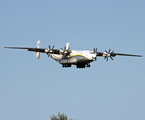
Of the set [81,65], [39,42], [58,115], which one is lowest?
[58,115]

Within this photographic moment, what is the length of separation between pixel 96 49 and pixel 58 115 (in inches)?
659

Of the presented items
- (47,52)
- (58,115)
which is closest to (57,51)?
(47,52)

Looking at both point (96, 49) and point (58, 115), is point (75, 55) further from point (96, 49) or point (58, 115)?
point (58, 115)

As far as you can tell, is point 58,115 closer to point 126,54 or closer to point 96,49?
point 96,49

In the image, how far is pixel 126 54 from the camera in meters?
74.0

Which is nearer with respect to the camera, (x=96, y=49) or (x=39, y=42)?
(x=96, y=49)

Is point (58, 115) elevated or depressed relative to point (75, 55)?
depressed

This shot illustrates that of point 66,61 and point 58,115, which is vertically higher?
point 66,61

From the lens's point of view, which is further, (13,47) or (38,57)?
(38,57)

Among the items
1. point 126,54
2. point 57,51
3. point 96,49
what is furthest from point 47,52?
point 126,54

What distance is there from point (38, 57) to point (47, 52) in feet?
22.7

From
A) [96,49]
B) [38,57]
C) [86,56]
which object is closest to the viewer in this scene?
[86,56]

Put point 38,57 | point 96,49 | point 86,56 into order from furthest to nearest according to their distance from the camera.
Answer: point 38,57 → point 96,49 → point 86,56

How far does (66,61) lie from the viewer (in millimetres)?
67625
